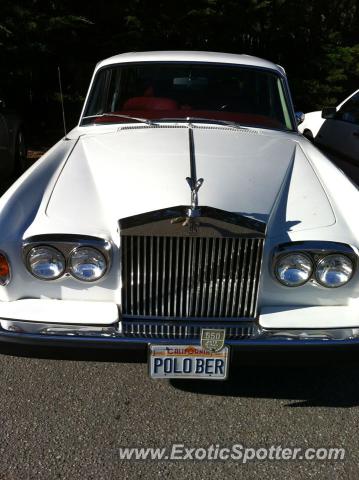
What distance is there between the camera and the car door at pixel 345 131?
20.8ft

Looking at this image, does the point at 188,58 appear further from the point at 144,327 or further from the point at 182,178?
the point at 144,327

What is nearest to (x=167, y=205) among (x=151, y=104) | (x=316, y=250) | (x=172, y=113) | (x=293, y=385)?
(x=316, y=250)

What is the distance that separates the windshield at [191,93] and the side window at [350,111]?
2821 mm

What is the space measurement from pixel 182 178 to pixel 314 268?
817mm

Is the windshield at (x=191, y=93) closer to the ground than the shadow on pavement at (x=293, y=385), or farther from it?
farther from it

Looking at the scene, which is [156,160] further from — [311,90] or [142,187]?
[311,90]

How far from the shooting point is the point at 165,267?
2.34 m

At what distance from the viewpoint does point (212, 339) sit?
91.4 inches

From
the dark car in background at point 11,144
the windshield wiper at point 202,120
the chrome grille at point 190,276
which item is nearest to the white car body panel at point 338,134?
A: the windshield wiper at point 202,120

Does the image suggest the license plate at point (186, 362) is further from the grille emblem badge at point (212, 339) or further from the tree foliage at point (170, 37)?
the tree foliage at point (170, 37)

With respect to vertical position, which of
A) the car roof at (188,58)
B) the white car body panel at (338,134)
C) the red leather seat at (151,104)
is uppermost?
the car roof at (188,58)

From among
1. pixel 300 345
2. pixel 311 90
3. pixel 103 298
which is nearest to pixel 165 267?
pixel 103 298

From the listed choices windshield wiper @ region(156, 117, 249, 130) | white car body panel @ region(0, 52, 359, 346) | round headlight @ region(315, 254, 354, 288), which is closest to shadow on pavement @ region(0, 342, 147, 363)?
white car body panel @ region(0, 52, 359, 346)

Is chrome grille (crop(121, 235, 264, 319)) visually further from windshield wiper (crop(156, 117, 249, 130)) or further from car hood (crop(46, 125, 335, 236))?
windshield wiper (crop(156, 117, 249, 130))
